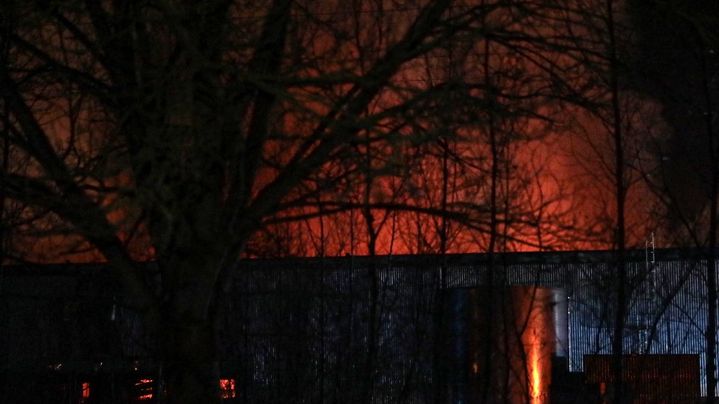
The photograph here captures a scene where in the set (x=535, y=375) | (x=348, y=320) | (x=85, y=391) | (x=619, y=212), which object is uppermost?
(x=619, y=212)

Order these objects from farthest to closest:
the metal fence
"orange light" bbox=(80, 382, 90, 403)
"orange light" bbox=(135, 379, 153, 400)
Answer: "orange light" bbox=(80, 382, 90, 403) → "orange light" bbox=(135, 379, 153, 400) → the metal fence

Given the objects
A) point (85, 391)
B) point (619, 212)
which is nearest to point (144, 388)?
→ point (85, 391)

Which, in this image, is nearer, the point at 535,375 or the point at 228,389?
the point at 228,389

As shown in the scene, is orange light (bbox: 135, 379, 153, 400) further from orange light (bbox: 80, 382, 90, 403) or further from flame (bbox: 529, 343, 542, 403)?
flame (bbox: 529, 343, 542, 403)

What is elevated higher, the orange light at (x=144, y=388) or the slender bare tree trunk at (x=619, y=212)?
the slender bare tree trunk at (x=619, y=212)

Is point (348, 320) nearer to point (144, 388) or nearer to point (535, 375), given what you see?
point (535, 375)

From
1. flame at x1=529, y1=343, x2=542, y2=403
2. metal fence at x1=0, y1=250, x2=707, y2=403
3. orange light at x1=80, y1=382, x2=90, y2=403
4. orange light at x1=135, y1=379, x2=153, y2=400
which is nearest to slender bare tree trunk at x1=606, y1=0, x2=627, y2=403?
metal fence at x1=0, y1=250, x2=707, y2=403

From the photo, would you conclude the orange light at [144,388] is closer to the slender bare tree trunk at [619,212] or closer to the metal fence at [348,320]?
the metal fence at [348,320]

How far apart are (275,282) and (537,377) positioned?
10.1 ft

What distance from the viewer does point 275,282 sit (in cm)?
1134

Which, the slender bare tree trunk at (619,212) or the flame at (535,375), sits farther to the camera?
the flame at (535,375)

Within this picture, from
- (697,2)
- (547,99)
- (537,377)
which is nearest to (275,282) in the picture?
(537,377)

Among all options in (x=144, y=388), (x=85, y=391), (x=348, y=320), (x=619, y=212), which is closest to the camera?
(x=619, y=212)

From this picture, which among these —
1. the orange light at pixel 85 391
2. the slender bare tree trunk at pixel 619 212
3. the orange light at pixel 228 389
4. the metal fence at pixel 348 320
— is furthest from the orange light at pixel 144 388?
the slender bare tree trunk at pixel 619 212
